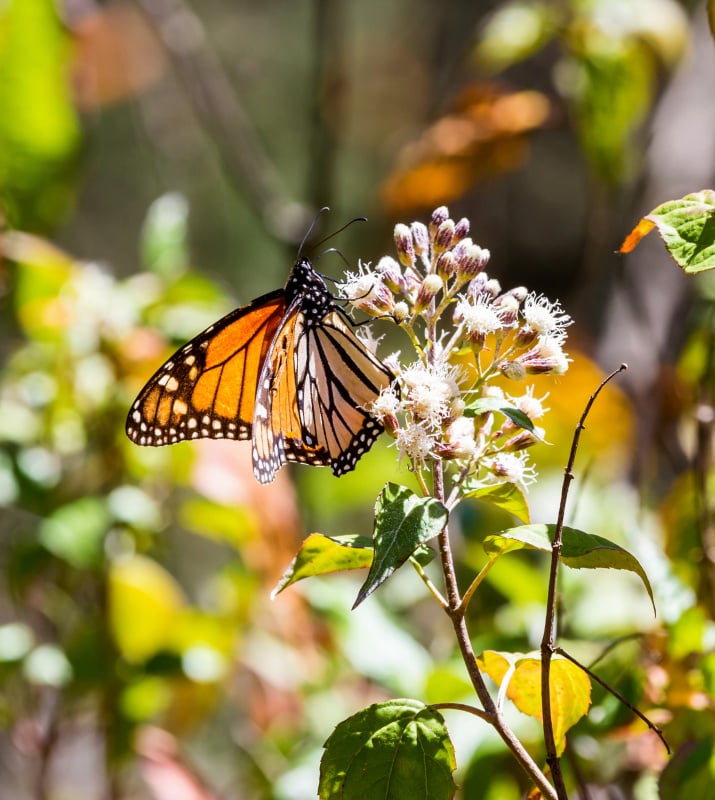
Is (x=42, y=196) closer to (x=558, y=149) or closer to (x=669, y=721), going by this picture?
(x=669, y=721)

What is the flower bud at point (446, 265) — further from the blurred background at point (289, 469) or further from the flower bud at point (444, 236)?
the blurred background at point (289, 469)

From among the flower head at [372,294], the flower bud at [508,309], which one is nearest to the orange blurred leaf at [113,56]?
A: the flower head at [372,294]

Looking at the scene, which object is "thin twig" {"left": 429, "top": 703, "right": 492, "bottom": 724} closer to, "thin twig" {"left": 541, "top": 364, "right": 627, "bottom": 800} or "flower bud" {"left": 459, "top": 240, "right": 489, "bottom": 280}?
"thin twig" {"left": 541, "top": 364, "right": 627, "bottom": 800}

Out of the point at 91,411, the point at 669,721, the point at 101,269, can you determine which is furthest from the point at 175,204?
the point at 669,721

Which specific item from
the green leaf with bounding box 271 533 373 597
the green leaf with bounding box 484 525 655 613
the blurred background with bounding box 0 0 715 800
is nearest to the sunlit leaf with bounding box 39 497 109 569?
the blurred background with bounding box 0 0 715 800

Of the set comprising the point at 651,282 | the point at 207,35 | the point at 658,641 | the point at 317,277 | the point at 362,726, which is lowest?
the point at 362,726

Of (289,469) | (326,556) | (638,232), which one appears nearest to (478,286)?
(638,232)
